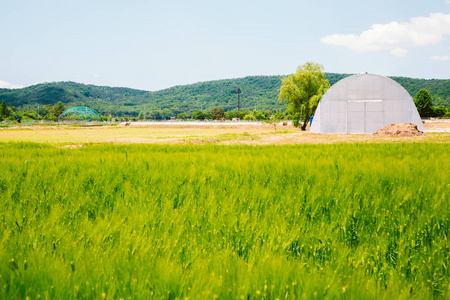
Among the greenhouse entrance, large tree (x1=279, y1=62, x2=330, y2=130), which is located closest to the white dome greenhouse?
the greenhouse entrance

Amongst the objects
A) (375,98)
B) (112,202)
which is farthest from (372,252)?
(375,98)

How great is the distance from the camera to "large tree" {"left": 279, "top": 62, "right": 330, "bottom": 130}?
47906 mm

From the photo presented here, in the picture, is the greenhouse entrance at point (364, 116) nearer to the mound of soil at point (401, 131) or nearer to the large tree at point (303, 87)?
the mound of soil at point (401, 131)

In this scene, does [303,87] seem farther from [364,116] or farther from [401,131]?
[401,131]

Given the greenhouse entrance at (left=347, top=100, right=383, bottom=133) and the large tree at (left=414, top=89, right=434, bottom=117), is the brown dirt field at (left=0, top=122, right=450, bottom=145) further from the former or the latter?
the large tree at (left=414, top=89, right=434, bottom=117)

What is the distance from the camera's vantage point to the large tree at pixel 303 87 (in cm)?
4791

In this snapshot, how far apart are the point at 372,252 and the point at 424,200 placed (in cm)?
163

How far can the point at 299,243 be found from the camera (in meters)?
2.53

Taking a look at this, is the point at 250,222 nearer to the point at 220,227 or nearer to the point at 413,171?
the point at 220,227

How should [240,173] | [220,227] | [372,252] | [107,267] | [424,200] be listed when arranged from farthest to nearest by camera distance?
1. [240,173]
2. [424,200]
3. [220,227]
4. [372,252]
5. [107,267]

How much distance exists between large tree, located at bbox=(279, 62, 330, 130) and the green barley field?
45.0m

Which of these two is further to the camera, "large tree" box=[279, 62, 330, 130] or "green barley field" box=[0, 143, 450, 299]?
"large tree" box=[279, 62, 330, 130]

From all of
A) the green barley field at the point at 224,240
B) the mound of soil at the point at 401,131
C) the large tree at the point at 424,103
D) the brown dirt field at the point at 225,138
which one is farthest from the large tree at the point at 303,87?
the large tree at the point at 424,103

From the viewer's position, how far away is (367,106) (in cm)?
3369
